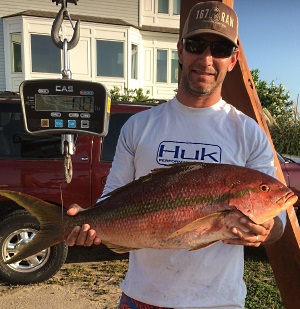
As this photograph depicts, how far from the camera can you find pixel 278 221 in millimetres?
1884

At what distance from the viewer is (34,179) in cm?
455

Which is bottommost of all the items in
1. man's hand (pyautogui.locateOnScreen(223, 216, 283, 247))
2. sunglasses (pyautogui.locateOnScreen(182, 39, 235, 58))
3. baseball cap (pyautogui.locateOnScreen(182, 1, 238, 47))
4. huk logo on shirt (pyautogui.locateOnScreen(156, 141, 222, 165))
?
man's hand (pyautogui.locateOnScreen(223, 216, 283, 247))

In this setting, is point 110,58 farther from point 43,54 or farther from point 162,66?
point 43,54

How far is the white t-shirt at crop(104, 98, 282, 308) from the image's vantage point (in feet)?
6.20

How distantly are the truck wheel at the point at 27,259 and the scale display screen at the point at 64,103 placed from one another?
7.09 ft

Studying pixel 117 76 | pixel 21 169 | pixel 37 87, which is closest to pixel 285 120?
pixel 117 76

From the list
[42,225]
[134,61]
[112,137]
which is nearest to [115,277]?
[112,137]

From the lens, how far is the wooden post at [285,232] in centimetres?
252

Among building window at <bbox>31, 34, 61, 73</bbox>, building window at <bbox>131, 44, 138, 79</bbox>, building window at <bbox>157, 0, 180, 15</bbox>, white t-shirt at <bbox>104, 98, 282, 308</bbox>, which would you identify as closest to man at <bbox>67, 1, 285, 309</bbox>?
white t-shirt at <bbox>104, 98, 282, 308</bbox>

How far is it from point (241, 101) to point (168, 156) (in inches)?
34.6

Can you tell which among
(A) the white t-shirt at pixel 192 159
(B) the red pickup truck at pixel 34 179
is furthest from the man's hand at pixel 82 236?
(B) the red pickup truck at pixel 34 179

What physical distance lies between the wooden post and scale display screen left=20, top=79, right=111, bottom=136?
824 millimetres

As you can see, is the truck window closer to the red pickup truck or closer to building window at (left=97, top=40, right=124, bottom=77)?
the red pickup truck

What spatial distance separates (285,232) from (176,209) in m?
1.14
